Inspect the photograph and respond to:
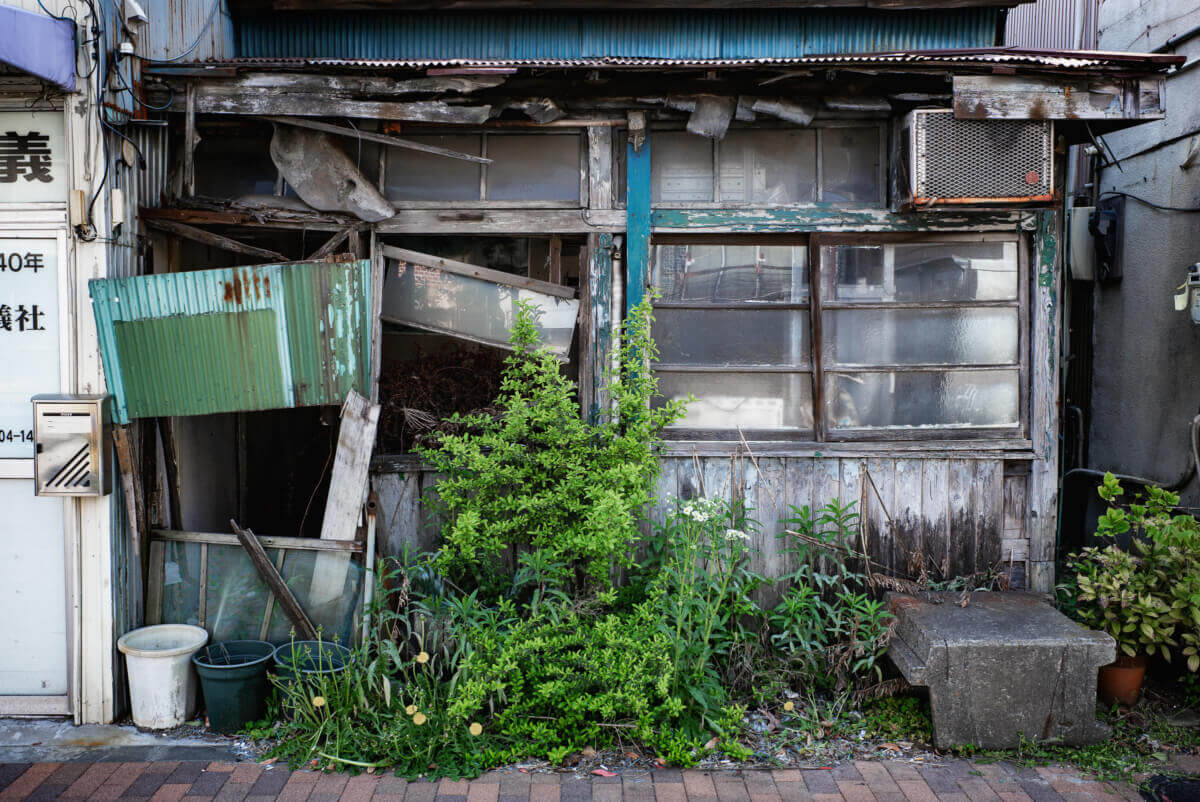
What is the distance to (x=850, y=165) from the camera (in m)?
5.60

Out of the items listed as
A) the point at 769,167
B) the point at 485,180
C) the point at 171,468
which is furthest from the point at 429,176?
the point at 171,468

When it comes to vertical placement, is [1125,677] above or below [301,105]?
below

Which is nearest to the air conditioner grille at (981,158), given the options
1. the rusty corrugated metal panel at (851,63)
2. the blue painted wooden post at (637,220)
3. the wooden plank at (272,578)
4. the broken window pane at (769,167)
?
the rusty corrugated metal panel at (851,63)

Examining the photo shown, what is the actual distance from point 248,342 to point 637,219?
2.59 metres

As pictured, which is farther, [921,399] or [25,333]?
[921,399]

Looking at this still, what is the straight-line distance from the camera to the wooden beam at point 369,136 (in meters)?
5.15

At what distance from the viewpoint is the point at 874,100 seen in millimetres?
5297

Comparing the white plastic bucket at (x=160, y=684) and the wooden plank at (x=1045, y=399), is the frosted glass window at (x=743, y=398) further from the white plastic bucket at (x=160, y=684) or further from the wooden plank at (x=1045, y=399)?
the white plastic bucket at (x=160, y=684)

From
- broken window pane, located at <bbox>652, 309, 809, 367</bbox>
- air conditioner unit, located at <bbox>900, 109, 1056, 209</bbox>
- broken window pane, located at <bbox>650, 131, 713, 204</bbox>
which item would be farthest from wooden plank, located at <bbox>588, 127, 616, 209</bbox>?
air conditioner unit, located at <bbox>900, 109, 1056, 209</bbox>

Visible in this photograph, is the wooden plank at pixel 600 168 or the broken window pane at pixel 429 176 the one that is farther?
the broken window pane at pixel 429 176

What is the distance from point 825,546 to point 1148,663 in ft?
7.11

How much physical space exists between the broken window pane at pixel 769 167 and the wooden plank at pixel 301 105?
1.91 meters

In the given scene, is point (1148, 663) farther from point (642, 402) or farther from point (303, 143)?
point (303, 143)

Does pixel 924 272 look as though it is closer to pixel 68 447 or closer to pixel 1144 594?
pixel 1144 594
